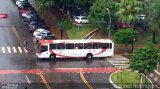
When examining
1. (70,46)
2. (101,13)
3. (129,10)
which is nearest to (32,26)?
(101,13)

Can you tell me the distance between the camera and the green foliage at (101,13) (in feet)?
279

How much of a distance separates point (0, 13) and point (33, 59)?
26.0 metres

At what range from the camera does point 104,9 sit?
85.2 m

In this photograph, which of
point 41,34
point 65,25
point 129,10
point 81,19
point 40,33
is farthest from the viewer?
point 81,19

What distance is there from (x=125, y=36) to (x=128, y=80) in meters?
13.2

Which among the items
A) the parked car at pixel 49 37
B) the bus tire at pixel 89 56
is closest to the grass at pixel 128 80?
the bus tire at pixel 89 56

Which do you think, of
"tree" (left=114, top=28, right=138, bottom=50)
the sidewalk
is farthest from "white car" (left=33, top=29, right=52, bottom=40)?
"tree" (left=114, top=28, right=138, bottom=50)

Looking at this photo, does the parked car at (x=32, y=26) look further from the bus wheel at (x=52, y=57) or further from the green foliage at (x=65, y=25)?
the bus wheel at (x=52, y=57)

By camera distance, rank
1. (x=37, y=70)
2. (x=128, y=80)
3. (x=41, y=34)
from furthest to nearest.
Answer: (x=41, y=34), (x=37, y=70), (x=128, y=80)

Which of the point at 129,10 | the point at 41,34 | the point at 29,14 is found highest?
the point at 129,10

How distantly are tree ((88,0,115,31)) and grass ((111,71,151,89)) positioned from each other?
53.7 ft

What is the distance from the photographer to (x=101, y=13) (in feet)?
279

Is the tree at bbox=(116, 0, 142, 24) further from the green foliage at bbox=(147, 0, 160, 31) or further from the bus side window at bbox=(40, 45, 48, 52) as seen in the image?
the bus side window at bbox=(40, 45, 48, 52)

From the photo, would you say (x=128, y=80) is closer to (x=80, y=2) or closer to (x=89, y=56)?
(x=89, y=56)
